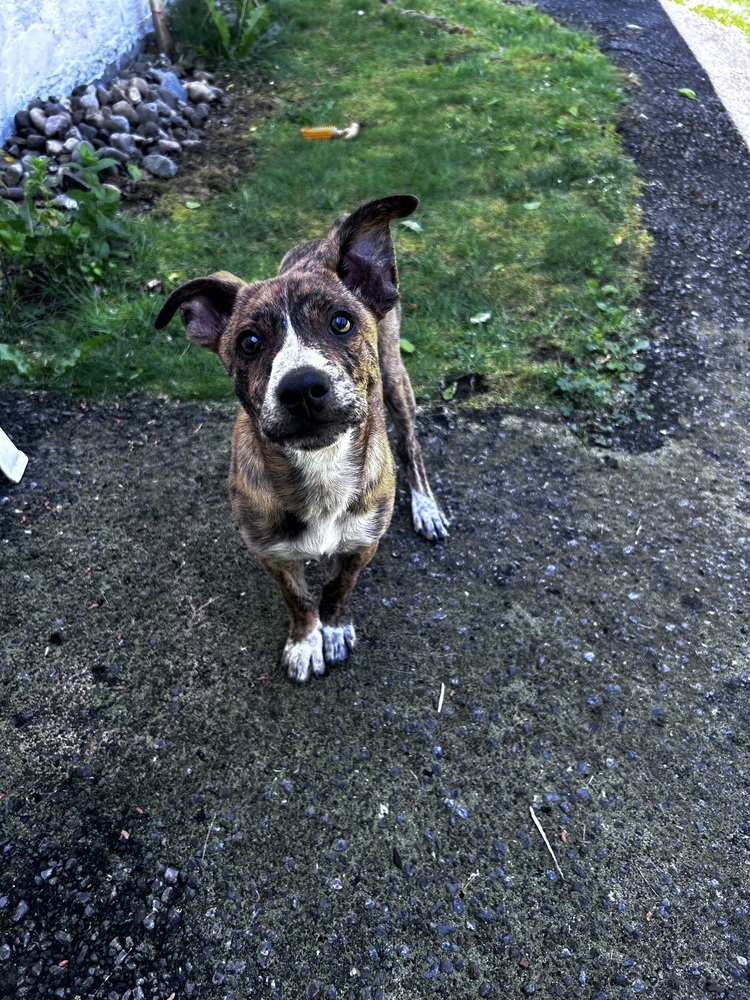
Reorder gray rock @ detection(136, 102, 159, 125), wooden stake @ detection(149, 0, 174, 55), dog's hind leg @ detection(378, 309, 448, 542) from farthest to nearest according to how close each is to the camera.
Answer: wooden stake @ detection(149, 0, 174, 55) < gray rock @ detection(136, 102, 159, 125) < dog's hind leg @ detection(378, 309, 448, 542)

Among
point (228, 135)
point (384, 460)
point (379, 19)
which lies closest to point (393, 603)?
point (384, 460)

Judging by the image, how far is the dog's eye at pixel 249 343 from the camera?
2.79 metres

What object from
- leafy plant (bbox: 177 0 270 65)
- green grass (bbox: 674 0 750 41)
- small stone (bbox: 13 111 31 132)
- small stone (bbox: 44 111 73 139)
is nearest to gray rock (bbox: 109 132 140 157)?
small stone (bbox: 44 111 73 139)

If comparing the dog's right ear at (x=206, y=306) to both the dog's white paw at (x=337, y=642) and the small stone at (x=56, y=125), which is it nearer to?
the dog's white paw at (x=337, y=642)

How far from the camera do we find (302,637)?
3523mm

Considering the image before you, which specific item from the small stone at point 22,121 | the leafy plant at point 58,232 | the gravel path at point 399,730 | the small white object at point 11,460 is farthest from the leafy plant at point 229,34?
the small white object at point 11,460

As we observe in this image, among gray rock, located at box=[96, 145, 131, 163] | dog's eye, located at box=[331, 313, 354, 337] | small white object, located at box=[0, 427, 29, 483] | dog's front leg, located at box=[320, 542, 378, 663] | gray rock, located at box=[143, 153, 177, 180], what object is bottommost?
small white object, located at box=[0, 427, 29, 483]

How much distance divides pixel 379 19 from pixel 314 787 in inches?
410

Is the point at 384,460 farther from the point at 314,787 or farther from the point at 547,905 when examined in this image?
the point at 547,905

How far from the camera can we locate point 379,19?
10.0 meters

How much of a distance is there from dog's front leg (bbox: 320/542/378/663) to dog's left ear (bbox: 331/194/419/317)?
1.18 metres

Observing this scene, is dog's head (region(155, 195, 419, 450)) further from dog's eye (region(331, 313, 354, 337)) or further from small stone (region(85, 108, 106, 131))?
small stone (region(85, 108, 106, 131))

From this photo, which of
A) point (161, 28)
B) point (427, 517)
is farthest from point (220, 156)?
point (427, 517)

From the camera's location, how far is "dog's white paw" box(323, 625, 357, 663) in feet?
11.7
